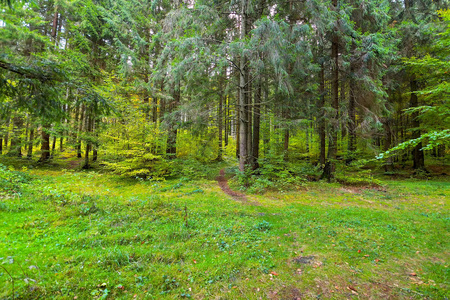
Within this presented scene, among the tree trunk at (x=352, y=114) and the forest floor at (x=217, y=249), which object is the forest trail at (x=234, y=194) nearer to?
the forest floor at (x=217, y=249)

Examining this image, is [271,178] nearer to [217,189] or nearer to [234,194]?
[234,194]

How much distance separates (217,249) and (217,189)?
4860 millimetres

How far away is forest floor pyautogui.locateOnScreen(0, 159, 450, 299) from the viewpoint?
2.44m

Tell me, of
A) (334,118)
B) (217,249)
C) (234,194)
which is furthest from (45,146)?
(334,118)

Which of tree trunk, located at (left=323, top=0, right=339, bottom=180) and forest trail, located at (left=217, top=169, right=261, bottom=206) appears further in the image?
tree trunk, located at (left=323, top=0, right=339, bottom=180)

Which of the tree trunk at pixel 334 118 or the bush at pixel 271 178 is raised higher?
the tree trunk at pixel 334 118

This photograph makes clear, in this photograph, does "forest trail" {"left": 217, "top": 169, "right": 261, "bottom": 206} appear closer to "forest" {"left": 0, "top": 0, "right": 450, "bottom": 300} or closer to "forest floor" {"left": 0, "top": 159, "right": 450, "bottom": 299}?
"forest" {"left": 0, "top": 0, "right": 450, "bottom": 300}

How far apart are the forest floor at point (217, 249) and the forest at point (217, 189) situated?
0.10 feet

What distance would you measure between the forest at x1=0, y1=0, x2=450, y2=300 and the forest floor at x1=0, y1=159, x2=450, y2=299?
1.2 inches

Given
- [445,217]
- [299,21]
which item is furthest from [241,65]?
[445,217]

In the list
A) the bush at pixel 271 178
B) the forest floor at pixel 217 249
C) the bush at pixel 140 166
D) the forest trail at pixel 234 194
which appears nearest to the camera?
the forest floor at pixel 217 249

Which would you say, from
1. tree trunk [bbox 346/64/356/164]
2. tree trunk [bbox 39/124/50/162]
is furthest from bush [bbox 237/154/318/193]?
tree trunk [bbox 39/124/50/162]

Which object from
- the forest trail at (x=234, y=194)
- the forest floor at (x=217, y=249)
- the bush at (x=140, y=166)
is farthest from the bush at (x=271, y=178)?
the bush at (x=140, y=166)

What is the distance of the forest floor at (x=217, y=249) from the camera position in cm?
244
